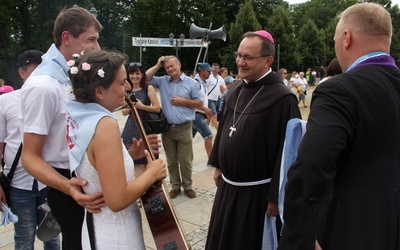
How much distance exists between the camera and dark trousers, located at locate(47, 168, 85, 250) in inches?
85.0

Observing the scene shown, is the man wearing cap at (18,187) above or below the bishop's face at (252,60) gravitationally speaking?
below

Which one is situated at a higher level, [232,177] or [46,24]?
[232,177]

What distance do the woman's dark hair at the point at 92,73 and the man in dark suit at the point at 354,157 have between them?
102cm

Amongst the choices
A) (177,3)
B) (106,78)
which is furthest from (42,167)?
(177,3)

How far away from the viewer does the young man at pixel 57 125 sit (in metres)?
1.98

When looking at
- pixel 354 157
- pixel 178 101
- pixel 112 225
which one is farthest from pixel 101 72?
pixel 178 101

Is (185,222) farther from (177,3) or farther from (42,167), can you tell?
(177,3)

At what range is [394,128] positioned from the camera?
5.14ft

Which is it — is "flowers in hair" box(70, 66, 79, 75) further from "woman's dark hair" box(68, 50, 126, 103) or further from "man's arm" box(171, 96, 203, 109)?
"man's arm" box(171, 96, 203, 109)

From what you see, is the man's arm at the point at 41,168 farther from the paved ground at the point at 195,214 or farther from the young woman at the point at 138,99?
the young woman at the point at 138,99

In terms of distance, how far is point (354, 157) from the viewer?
1.57 metres

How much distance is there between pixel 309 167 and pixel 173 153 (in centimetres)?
408

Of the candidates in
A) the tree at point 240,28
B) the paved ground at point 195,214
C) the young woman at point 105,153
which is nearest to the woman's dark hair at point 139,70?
the paved ground at point 195,214

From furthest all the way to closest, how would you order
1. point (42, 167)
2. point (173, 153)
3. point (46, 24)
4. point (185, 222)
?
point (46, 24)
point (173, 153)
point (185, 222)
point (42, 167)
